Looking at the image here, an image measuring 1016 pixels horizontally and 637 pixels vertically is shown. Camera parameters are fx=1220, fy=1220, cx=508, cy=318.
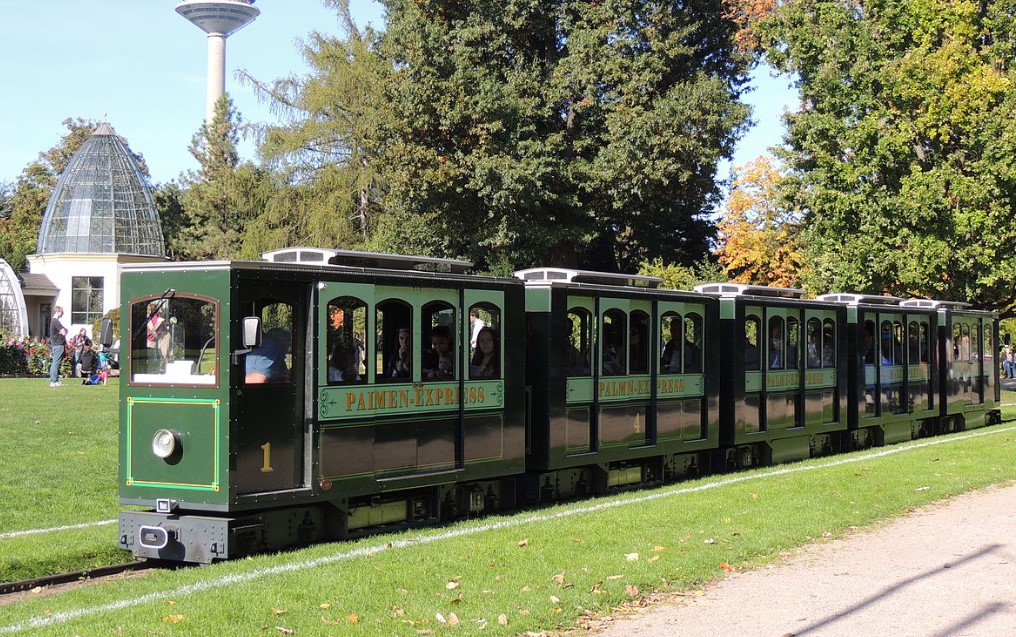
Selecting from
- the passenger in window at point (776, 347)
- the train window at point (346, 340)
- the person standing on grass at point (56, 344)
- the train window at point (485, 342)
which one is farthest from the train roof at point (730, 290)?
the person standing on grass at point (56, 344)

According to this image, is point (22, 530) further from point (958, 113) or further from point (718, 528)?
point (958, 113)

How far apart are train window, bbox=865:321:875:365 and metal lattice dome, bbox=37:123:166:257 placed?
127 ft

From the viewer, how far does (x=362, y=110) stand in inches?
1743

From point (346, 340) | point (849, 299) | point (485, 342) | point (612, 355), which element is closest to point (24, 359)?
point (849, 299)

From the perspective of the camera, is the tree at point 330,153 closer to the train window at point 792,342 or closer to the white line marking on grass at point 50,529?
the train window at point 792,342

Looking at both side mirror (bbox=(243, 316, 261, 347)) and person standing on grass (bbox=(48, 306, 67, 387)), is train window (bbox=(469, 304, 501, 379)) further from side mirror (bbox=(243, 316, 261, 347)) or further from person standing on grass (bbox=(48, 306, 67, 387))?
person standing on grass (bbox=(48, 306, 67, 387))

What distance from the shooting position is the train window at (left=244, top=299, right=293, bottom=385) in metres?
10.8

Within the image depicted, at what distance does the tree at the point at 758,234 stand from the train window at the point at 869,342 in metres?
16.1

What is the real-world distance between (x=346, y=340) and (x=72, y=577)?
3.17 m

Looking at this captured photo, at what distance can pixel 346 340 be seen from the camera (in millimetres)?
11484

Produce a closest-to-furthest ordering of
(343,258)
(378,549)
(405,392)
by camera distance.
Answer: (378,549), (343,258), (405,392)

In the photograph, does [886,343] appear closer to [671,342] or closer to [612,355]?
[671,342]

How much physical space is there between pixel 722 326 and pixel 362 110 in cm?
2821

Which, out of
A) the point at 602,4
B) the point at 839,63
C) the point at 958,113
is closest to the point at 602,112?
the point at 602,4
